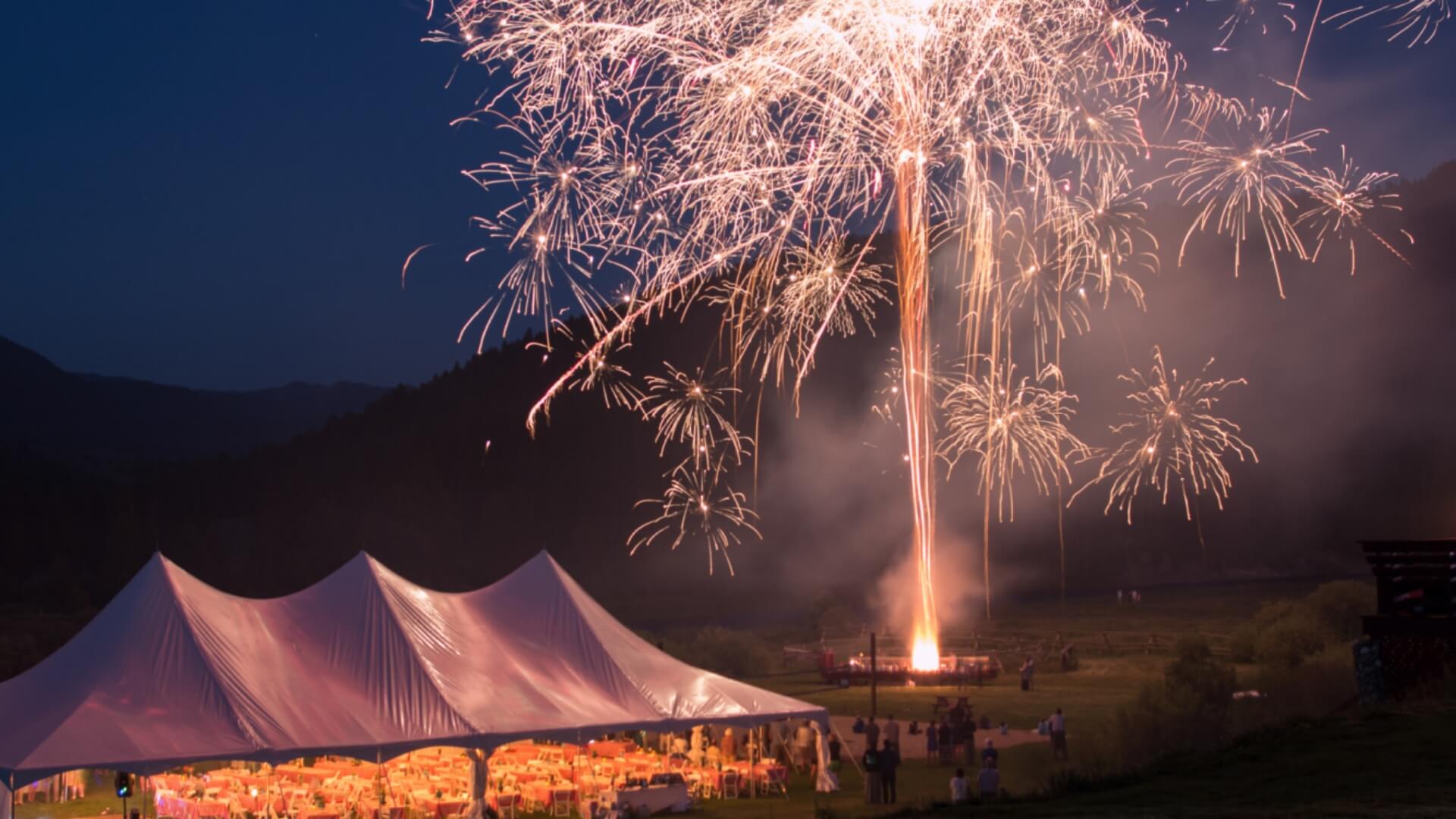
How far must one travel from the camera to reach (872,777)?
15320 millimetres

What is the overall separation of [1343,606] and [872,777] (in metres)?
22.1

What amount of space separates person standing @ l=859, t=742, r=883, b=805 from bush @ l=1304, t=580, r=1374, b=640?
1928 cm

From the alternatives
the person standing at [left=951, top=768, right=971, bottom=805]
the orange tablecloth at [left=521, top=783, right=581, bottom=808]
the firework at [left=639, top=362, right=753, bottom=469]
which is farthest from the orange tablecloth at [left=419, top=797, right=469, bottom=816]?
the firework at [left=639, top=362, right=753, bottom=469]

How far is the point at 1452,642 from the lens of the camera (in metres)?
15.6

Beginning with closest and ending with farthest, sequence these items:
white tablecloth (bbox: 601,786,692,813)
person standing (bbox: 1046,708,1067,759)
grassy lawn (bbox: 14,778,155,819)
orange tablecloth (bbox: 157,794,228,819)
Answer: orange tablecloth (bbox: 157,794,228,819)
white tablecloth (bbox: 601,786,692,813)
grassy lawn (bbox: 14,778,155,819)
person standing (bbox: 1046,708,1067,759)

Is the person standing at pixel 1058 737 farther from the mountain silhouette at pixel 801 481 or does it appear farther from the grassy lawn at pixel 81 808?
the mountain silhouette at pixel 801 481

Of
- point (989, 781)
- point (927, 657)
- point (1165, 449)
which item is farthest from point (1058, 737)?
point (1165, 449)

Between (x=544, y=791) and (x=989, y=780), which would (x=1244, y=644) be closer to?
(x=989, y=780)

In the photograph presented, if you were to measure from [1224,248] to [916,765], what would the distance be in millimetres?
92946

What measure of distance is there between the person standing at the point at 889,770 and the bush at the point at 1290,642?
1485cm

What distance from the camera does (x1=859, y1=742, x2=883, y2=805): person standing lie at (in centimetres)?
1498

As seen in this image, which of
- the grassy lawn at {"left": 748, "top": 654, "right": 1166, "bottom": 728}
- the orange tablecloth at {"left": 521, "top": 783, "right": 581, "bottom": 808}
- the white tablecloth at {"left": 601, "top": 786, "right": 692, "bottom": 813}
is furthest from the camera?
the grassy lawn at {"left": 748, "top": 654, "right": 1166, "bottom": 728}

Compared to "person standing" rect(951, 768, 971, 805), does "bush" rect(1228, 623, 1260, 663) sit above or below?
above

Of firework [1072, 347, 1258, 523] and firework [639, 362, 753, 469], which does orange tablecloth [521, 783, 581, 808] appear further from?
firework [1072, 347, 1258, 523]
